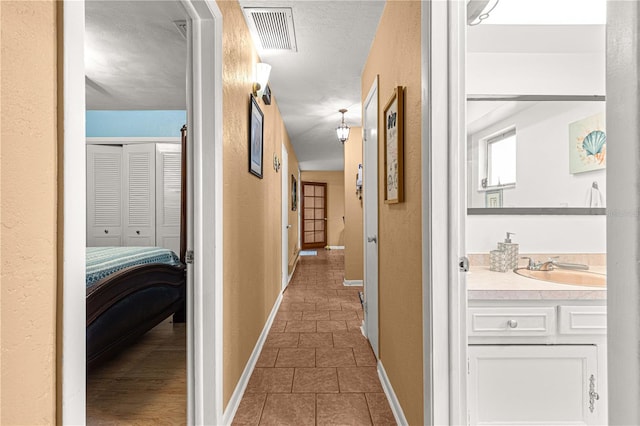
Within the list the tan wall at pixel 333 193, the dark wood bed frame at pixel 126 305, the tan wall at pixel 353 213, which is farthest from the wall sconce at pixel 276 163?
the tan wall at pixel 333 193

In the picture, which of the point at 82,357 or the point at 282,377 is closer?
the point at 82,357

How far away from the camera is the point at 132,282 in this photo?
2.44 metres

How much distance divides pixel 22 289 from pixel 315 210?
400 inches

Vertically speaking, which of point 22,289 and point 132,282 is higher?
point 22,289

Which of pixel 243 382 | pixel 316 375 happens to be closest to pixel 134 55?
pixel 243 382

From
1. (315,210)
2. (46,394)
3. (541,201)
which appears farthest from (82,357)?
(315,210)

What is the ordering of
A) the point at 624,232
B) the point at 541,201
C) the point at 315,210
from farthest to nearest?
the point at 315,210
the point at 541,201
the point at 624,232

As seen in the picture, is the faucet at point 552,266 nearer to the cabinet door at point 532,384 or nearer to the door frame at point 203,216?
the cabinet door at point 532,384

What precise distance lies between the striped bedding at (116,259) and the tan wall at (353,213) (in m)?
2.67

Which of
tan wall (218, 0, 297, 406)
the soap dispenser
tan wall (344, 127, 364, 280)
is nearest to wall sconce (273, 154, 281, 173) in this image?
tan wall (218, 0, 297, 406)

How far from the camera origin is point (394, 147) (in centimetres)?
197

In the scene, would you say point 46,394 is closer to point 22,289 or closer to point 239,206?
point 22,289

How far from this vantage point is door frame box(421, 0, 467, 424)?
1323 millimetres

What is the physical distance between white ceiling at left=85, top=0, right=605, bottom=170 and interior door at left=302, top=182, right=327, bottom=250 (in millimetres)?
5601
